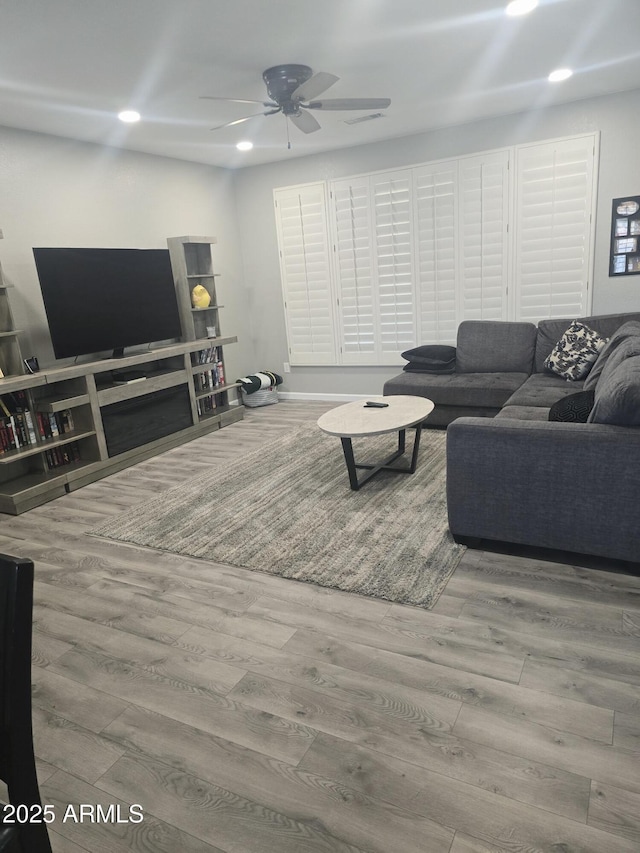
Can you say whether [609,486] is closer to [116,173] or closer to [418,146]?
[418,146]

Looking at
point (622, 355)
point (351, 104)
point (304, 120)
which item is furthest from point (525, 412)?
point (304, 120)

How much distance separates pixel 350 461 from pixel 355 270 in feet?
9.90

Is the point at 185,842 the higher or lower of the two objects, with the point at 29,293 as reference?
lower

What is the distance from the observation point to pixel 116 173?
4.82 m

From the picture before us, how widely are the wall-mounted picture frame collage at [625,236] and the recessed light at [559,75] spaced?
46.2 inches

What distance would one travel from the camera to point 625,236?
15.3 ft

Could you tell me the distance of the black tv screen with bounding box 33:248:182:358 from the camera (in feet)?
13.4

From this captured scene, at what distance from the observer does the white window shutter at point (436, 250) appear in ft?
17.2

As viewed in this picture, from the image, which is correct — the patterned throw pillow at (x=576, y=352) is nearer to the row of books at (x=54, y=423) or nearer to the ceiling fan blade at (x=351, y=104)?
the ceiling fan blade at (x=351, y=104)

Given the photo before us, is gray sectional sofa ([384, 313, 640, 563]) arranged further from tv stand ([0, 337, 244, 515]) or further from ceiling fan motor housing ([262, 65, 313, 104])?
tv stand ([0, 337, 244, 515])

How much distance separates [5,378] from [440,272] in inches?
155

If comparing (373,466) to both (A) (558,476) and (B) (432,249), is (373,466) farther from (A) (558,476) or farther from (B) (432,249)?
(B) (432,249)

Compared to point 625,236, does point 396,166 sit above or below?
above

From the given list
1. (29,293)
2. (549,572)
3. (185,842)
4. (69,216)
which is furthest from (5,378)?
(549,572)
